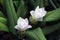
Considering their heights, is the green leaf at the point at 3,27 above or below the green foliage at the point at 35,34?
above

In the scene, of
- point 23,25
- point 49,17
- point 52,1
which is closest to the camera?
point 23,25

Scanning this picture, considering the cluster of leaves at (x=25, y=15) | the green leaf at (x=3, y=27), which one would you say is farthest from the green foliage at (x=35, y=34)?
the green leaf at (x=3, y=27)

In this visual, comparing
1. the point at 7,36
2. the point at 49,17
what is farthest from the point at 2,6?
the point at 49,17

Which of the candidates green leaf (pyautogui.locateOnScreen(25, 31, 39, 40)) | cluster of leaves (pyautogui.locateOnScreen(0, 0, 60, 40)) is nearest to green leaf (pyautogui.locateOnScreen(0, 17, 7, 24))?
cluster of leaves (pyautogui.locateOnScreen(0, 0, 60, 40))

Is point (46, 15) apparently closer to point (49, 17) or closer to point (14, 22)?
point (49, 17)

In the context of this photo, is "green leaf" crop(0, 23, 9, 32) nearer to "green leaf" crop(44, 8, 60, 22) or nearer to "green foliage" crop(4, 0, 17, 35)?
"green foliage" crop(4, 0, 17, 35)

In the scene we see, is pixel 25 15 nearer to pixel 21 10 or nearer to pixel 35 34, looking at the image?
pixel 21 10

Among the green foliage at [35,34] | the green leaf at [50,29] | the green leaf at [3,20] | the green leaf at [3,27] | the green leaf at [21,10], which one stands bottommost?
the green leaf at [50,29]

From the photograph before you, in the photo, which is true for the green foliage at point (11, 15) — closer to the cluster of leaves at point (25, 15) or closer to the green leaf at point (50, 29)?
the cluster of leaves at point (25, 15)

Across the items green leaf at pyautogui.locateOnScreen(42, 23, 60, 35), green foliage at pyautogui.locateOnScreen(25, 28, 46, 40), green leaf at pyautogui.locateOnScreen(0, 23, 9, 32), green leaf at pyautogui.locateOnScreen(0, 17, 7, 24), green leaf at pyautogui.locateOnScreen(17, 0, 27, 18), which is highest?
green leaf at pyautogui.locateOnScreen(17, 0, 27, 18)

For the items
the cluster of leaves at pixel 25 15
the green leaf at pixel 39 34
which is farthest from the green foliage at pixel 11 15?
the green leaf at pixel 39 34

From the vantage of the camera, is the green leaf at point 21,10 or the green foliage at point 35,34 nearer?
the green foliage at point 35,34
